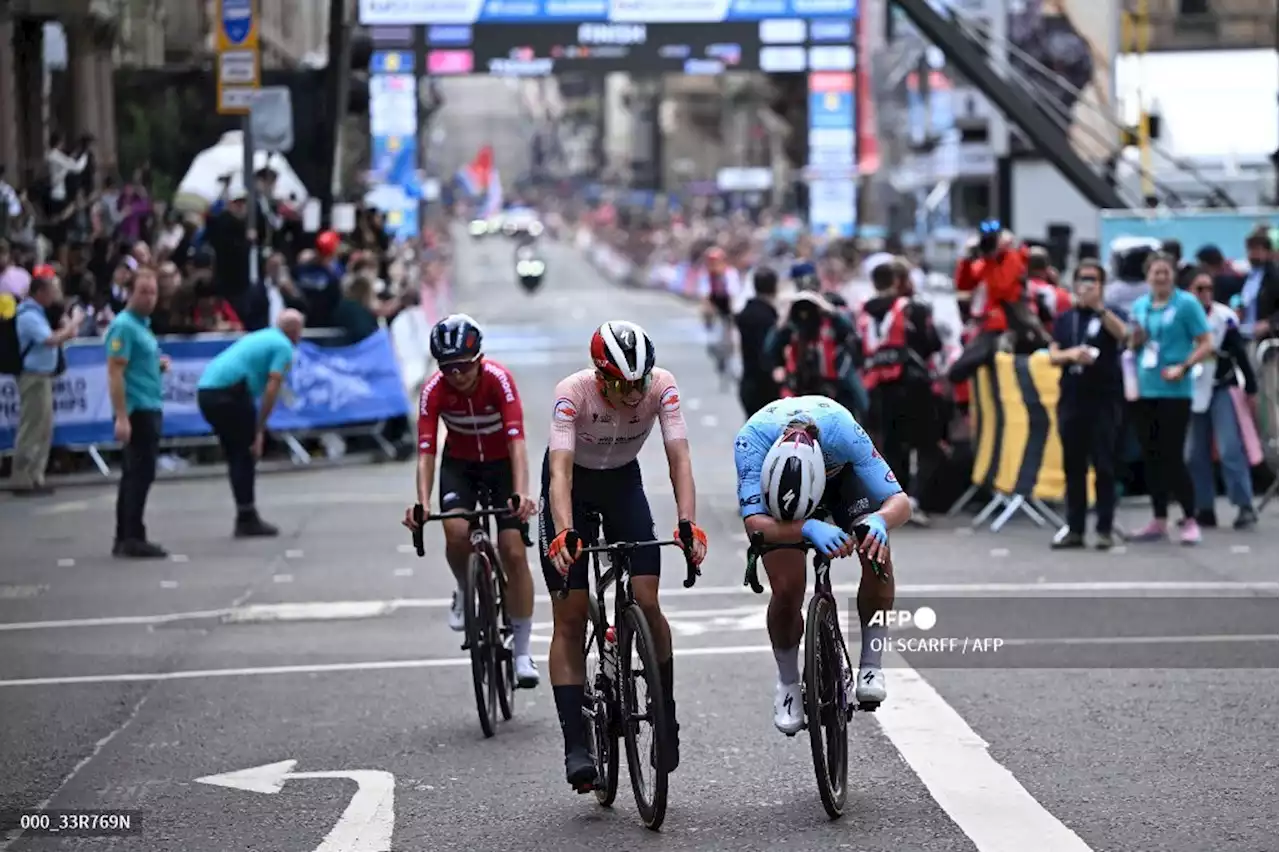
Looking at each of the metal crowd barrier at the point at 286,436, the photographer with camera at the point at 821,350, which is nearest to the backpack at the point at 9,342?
the metal crowd barrier at the point at 286,436

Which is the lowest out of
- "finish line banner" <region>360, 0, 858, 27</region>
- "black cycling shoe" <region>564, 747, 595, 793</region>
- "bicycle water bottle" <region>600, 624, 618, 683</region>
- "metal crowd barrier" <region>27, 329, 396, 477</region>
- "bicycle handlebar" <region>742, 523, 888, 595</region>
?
"metal crowd barrier" <region>27, 329, 396, 477</region>

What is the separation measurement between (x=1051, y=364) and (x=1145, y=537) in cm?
132

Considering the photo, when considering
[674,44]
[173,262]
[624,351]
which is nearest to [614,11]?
[674,44]

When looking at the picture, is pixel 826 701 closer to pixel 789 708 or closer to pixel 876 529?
pixel 789 708

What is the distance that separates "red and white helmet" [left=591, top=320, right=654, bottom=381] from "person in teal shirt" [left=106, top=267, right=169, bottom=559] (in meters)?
9.18

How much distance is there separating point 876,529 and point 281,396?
51.7 feet

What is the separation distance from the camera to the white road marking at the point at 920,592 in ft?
47.1

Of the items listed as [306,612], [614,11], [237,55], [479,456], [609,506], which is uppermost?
[614,11]

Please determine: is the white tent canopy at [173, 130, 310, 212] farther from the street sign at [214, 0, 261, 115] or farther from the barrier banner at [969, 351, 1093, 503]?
the barrier banner at [969, 351, 1093, 503]

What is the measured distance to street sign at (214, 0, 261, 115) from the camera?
2467 centimetres

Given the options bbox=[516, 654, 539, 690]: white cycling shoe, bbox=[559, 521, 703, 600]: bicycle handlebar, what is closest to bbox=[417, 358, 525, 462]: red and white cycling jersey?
bbox=[516, 654, 539, 690]: white cycling shoe

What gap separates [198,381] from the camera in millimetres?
23422

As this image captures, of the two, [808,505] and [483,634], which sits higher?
[808,505]

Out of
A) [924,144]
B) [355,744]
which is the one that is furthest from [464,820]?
[924,144]
